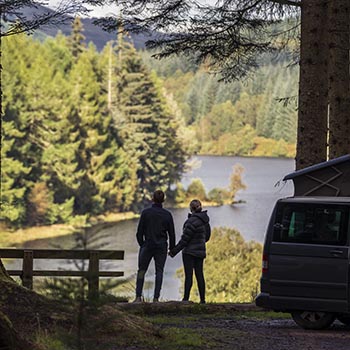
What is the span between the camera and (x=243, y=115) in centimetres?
17962

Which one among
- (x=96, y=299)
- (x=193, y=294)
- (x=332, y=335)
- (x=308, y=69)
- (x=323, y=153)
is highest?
(x=308, y=69)

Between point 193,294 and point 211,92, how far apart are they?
13614 centimetres

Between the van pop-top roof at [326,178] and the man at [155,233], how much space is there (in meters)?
2.32

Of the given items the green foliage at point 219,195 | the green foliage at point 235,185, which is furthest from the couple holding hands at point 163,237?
the green foliage at point 235,185

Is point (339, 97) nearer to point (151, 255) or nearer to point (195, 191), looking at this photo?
point (151, 255)

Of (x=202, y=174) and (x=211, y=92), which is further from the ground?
(x=211, y=92)

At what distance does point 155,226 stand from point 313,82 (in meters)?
3.17

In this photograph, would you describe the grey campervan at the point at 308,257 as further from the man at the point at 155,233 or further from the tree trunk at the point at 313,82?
the tree trunk at the point at 313,82

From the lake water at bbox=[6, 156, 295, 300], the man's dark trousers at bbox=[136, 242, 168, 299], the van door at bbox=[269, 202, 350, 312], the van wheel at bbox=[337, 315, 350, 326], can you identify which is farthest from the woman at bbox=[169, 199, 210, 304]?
the lake water at bbox=[6, 156, 295, 300]

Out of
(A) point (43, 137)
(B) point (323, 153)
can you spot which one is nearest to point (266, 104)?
(A) point (43, 137)

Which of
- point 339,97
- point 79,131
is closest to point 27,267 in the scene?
point 339,97

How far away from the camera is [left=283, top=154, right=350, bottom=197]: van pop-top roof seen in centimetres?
1180

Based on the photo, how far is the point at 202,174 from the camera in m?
141

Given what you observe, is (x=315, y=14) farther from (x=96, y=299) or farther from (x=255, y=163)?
(x=255, y=163)
